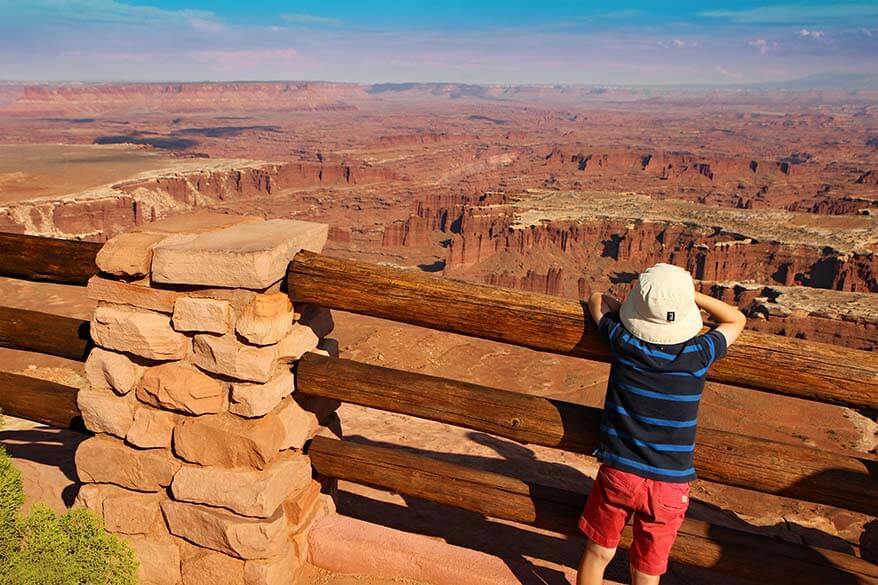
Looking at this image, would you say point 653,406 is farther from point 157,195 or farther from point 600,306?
point 157,195

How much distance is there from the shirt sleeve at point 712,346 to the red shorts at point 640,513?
0.54m

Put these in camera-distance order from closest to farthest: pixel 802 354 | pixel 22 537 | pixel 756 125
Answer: pixel 22 537 < pixel 802 354 < pixel 756 125

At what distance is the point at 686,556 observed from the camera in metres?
2.88

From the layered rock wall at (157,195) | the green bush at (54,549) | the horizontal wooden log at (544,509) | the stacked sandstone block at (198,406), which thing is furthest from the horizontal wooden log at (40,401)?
the layered rock wall at (157,195)

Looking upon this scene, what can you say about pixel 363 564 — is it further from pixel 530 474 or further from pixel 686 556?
pixel 530 474

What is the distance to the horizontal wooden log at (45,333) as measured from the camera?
11.7 feet

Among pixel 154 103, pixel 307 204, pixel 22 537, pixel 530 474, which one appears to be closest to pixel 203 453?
pixel 22 537

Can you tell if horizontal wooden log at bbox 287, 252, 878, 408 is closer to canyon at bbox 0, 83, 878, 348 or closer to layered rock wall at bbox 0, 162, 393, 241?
canyon at bbox 0, 83, 878, 348

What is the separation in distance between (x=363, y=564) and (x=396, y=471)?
500 millimetres

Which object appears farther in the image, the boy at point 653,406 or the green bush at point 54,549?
the boy at point 653,406

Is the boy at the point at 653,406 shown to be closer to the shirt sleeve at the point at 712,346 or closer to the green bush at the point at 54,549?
the shirt sleeve at the point at 712,346

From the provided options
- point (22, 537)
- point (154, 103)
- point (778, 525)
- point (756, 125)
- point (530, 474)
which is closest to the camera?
point (22, 537)

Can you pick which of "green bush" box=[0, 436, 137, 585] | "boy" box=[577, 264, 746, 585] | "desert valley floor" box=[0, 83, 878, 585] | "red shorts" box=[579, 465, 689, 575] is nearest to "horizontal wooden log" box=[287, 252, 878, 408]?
"boy" box=[577, 264, 746, 585]

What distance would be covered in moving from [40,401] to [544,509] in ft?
9.74
